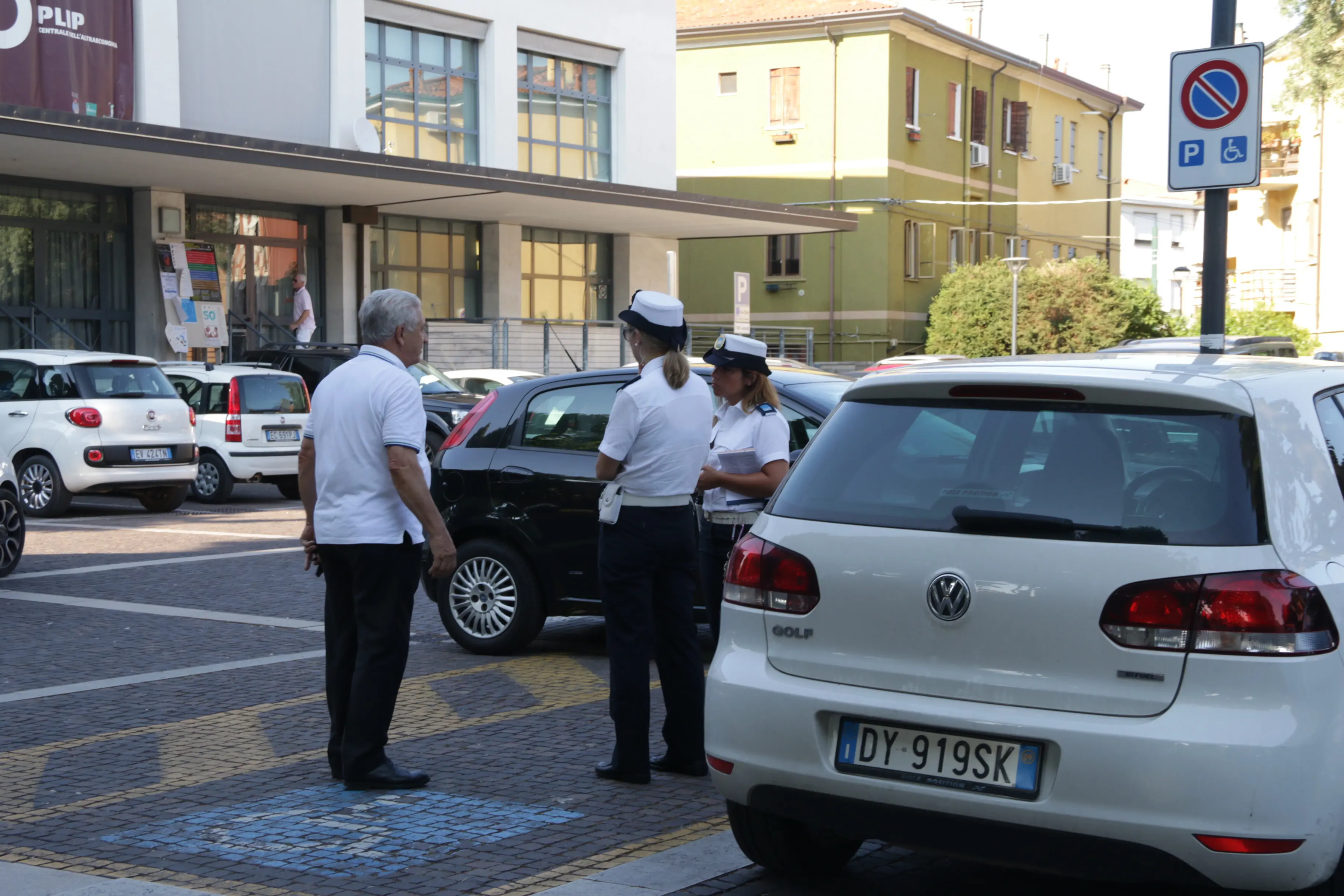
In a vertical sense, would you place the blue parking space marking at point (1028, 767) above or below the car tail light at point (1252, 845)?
above

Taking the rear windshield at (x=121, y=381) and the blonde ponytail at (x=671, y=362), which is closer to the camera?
the blonde ponytail at (x=671, y=362)

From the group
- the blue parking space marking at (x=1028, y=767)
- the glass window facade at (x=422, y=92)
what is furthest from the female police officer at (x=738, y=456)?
the glass window facade at (x=422, y=92)

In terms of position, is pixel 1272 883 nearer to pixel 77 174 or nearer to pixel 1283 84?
pixel 1283 84

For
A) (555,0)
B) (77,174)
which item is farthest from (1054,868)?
(555,0)

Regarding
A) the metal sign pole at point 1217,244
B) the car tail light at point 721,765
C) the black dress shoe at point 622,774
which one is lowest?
the black dress shoe at point 622,774

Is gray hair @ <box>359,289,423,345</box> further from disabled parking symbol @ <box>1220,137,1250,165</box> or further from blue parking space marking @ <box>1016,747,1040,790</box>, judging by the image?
disabled parking symbol @ <box>1220,137,1250,165</box>

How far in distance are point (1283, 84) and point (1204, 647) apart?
21.7 meters

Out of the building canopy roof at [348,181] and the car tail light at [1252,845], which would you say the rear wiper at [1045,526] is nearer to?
the car tail light at [1252,845]

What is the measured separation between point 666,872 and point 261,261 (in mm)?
27056

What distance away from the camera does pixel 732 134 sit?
49.2 meters

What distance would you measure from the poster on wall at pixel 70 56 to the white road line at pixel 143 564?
13.6 metres

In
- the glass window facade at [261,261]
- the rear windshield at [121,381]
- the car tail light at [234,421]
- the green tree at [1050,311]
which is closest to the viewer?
the rear windshield at [121,381]

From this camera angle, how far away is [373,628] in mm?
6020

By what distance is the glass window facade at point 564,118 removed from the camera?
1367 inches
